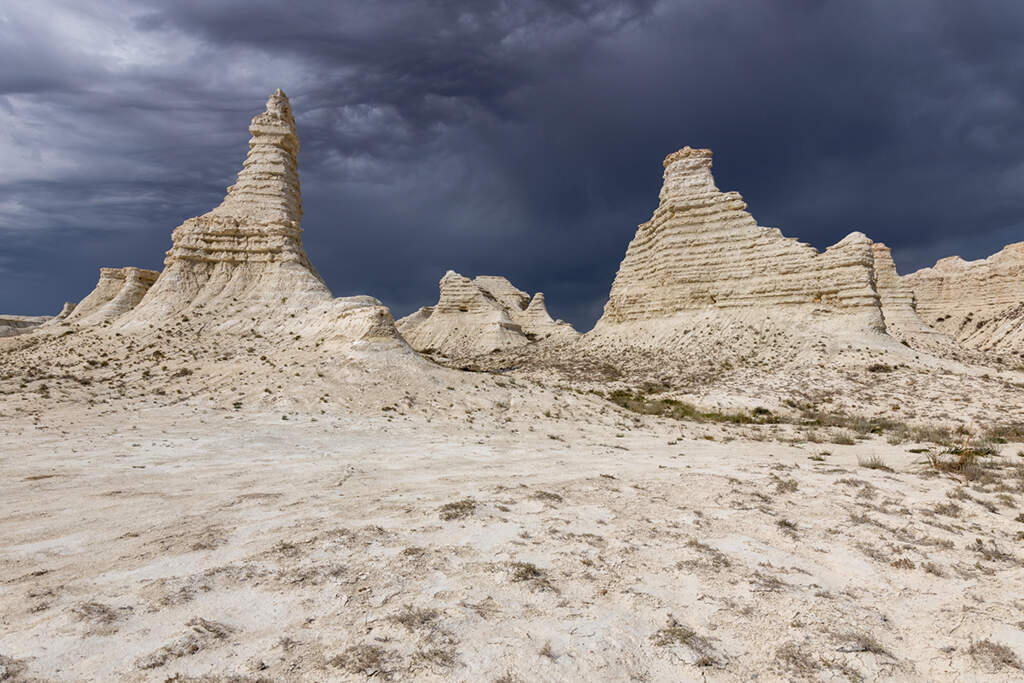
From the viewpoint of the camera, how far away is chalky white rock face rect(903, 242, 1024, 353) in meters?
48.4

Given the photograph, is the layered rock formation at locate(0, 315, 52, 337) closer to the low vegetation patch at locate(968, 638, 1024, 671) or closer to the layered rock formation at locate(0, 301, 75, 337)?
the layered rock formation at locate(0, 301, 75, 337)

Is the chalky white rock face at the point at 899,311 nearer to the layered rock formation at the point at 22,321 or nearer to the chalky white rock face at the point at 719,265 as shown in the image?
the chalky white rock face at the point at 719,265

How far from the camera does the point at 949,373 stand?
25.8m

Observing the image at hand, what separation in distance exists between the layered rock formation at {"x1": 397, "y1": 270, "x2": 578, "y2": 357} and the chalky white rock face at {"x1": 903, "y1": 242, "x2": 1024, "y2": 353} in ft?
138

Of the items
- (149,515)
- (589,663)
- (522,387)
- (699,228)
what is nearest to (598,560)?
(589,663)

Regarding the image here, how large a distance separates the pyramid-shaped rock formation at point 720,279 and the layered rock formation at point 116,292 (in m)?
40.5

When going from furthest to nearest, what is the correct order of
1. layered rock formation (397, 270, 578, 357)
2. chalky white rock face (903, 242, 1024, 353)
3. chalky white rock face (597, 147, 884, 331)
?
layered rock formation (397, 270, 578, 357), chalky white rock face (903, 242, 1024, 353), chalky white rock face (597, 147, 884, 331)


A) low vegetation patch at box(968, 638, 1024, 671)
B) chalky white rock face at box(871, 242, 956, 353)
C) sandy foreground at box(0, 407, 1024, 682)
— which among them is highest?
chalky white rock face at box(871, 242, 956, 353)

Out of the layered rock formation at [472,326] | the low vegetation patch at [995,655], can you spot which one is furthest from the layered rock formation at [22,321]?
the low vegetation patch at [995,655]

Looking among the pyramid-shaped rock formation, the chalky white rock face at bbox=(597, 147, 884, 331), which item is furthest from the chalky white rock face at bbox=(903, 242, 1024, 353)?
the chalky white rock face at bbox=(597, 147, 884, 331)

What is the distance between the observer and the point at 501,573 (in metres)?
4.57

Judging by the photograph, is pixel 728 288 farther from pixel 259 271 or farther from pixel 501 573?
pixel 501 573

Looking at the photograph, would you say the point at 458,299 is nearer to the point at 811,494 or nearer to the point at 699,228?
the point at 699,228

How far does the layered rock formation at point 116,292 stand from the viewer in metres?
39.4
